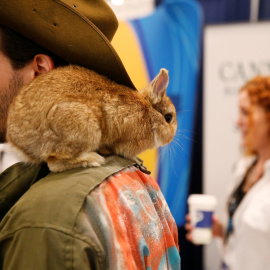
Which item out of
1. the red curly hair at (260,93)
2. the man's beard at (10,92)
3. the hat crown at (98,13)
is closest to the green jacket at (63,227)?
the man's beard at (10,92)

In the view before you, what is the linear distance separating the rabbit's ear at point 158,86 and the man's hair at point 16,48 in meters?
0.30

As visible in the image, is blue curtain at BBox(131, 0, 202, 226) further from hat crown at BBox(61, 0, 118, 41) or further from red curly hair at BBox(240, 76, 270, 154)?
hat crown at BBox(61, 0, 118, 41)

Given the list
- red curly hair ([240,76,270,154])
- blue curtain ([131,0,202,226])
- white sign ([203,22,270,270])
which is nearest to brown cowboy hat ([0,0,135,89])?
red curly hair ([240,76,270,154])

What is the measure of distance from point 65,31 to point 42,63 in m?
0.12

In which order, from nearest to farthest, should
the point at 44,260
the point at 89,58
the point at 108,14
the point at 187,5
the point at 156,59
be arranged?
1. the point at 44,260
2. the point at 89,58
3. the point at 108,14
4. the point at 156,59
5. the point at 187,5

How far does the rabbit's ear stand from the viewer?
3.06ft

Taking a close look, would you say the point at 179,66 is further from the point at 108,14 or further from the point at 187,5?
the point at 108,14

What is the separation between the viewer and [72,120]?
2.52ft

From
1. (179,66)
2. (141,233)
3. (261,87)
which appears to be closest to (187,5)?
(179,66)

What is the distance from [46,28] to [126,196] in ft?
1.38

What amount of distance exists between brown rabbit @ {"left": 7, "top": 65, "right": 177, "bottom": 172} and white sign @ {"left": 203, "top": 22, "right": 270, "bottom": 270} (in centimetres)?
211

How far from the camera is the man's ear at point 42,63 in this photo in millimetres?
907

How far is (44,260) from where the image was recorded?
625 mm

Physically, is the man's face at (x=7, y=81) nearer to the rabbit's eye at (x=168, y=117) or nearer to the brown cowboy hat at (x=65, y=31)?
the brown cowboy hat at (x=65, y=31)
